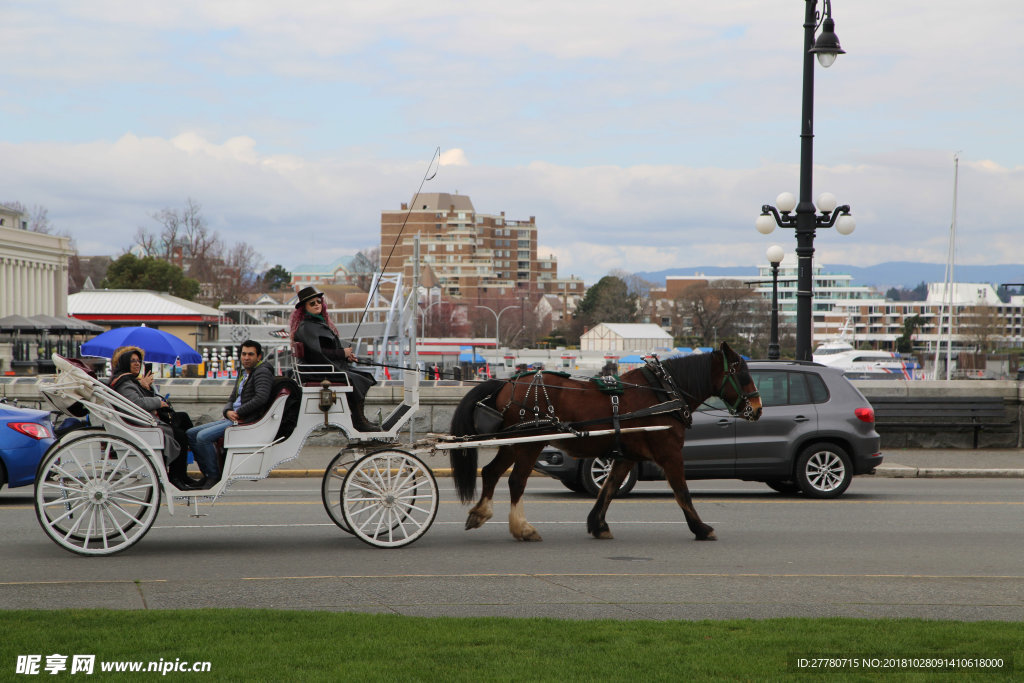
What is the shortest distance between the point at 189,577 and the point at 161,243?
11923cm

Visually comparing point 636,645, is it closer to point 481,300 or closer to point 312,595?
point 312,595

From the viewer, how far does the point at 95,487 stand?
9188 mm

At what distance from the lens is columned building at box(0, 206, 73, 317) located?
269ft

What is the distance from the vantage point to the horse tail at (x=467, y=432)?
1008 cm

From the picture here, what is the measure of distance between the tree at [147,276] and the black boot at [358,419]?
92918 mm

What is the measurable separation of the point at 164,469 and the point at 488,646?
457cm

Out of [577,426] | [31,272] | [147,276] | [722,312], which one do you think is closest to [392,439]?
[577,426]

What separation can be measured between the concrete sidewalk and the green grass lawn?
10481mm

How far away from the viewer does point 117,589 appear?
→ 306 inches

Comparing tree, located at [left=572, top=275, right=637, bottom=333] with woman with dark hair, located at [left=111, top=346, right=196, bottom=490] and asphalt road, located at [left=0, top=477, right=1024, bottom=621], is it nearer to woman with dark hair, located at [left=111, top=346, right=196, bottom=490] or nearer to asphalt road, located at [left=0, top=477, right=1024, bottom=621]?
asphalt road, located at [left=0, top=477, right=1024, bottom=621]

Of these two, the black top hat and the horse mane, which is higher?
the black top hat

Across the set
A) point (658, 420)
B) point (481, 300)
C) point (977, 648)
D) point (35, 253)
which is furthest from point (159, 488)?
point (481, 300)

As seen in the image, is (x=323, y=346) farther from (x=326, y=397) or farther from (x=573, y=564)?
(x=573, y=564)

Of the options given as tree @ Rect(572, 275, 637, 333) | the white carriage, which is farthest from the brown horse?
tree @ Rect(572, 275, 637, 333)
